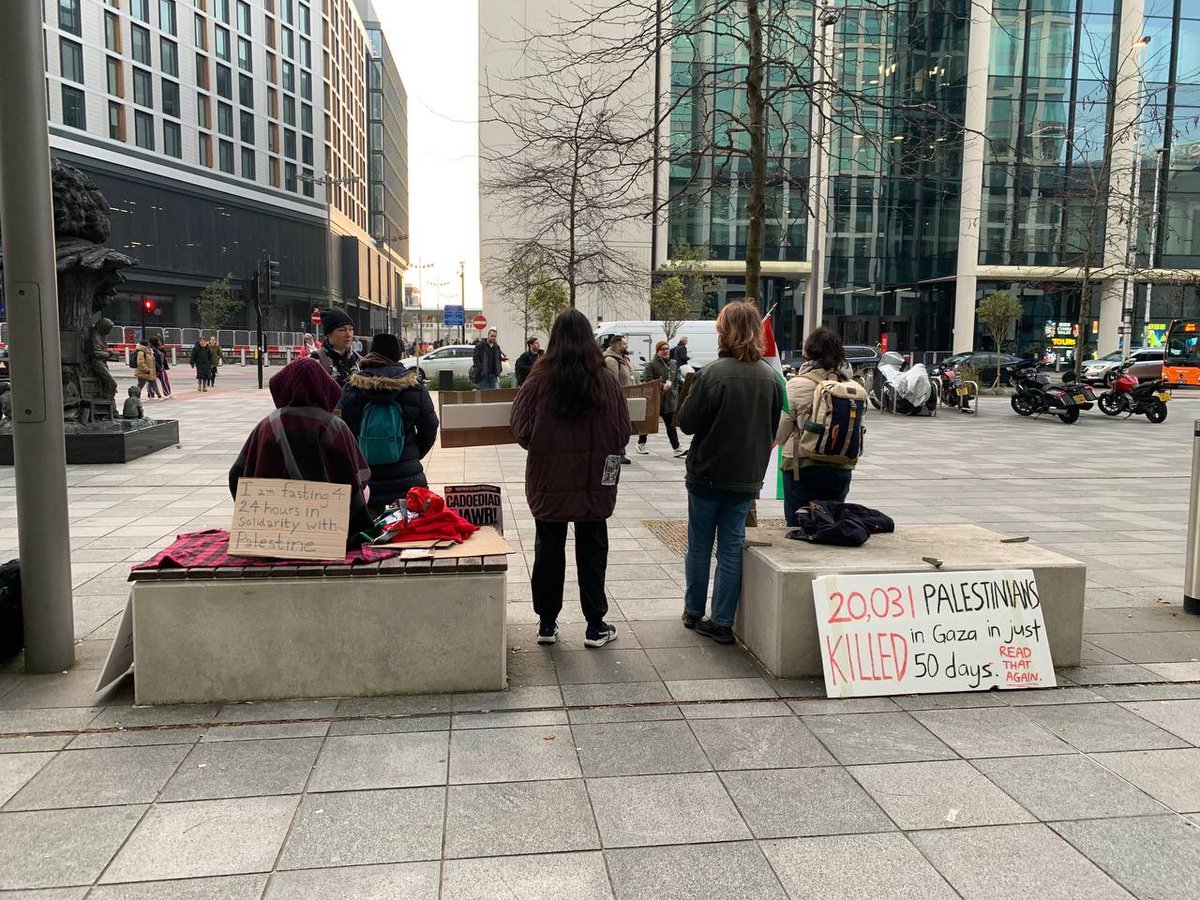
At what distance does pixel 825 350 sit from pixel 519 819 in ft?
11.9

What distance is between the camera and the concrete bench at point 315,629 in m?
4.04

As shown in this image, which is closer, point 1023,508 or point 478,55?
point 1023,508

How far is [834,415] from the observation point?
5.46 metres

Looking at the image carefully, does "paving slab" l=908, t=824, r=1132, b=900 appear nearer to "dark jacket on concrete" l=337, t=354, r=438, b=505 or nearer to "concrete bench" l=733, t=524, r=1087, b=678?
"concrete bench" l=733, t=524, r=1087, b=678

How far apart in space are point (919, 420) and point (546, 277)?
11431 mm

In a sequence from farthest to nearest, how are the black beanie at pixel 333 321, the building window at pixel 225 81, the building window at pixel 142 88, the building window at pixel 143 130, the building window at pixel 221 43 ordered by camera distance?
the building window at pixel 225 81, the building window at pixel 221 43, the building window at pixel 142 88, the building window at pixel 143 130, the black beanie at pixel 333 321

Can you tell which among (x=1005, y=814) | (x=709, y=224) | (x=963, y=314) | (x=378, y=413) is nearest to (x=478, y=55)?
(x=709, y=224)

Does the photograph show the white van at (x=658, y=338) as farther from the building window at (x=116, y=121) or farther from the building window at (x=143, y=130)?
the building window at (x=143, y=130)

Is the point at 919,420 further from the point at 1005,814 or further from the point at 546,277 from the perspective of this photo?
the point at 1005,814

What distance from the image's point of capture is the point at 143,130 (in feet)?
195

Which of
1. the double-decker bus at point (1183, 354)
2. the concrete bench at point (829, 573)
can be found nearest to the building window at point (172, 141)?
the double-decker bus at point (1183, 354)

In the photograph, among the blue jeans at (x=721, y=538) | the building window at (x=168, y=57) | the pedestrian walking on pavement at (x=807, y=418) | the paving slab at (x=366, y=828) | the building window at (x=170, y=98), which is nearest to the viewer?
the paving slab at (x=366, y=828)

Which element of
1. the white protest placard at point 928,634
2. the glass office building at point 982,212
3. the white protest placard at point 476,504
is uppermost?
the glass office building at point 982,212

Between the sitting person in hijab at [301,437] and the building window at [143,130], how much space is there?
64.5m
